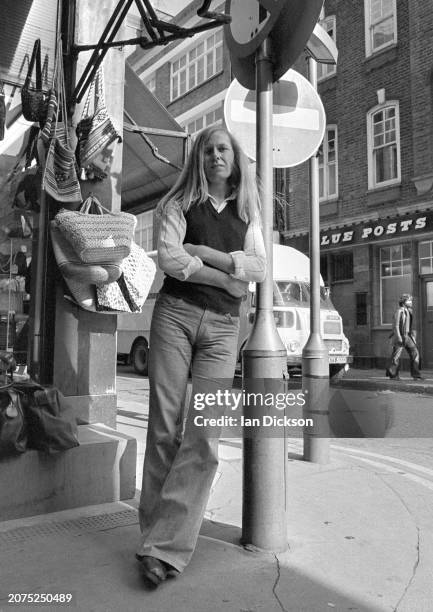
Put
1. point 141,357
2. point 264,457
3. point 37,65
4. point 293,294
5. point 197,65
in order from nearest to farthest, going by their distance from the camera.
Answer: point 264,457 < point 37,65 < point 293,294 < point 141,357 < point 197,65

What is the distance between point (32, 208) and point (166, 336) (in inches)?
92.3

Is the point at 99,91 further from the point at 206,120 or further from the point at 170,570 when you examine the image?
the point at 206,120

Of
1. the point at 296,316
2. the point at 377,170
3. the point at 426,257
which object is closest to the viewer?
the point at 296,316

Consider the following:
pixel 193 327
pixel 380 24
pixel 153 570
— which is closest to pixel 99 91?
pixel 193 327

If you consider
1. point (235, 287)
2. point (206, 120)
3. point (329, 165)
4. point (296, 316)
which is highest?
point (206, 120)

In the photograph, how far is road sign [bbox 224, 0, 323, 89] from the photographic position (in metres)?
2.75

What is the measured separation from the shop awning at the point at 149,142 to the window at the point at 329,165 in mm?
12710

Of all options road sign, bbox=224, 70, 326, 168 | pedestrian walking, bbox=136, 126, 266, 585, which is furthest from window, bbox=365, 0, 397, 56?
pedestrian walking, bbox=136, 126, 266, 585

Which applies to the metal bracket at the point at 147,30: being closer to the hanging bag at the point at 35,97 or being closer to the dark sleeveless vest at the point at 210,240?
the hanging bag at the point at 35,97

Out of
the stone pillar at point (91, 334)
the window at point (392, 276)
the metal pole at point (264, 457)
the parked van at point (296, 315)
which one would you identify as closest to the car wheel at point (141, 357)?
the parked van at point (296, 315)

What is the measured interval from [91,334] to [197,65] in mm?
23029

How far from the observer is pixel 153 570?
2318 mm

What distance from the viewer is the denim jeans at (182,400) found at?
246 cm

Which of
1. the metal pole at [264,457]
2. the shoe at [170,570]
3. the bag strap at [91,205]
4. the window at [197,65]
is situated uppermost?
the window at [197,65]
